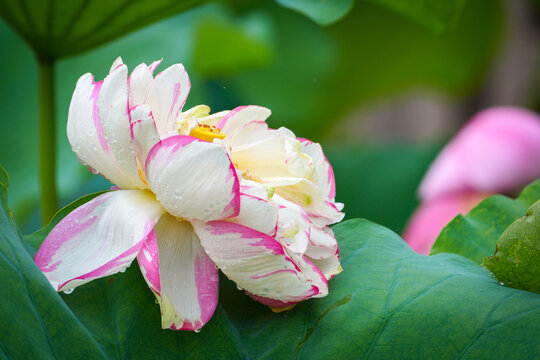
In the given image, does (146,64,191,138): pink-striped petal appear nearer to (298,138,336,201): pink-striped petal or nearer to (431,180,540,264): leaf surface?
(298,138,336,201): pink-striped petal

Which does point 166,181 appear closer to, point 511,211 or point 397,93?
point 511,211

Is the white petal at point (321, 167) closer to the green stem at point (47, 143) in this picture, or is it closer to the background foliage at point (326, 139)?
the background foliage at point (326, 139)

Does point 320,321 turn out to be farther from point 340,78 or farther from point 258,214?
point 340,78

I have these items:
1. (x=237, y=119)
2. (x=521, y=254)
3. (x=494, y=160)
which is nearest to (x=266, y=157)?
(x=237, y=119)

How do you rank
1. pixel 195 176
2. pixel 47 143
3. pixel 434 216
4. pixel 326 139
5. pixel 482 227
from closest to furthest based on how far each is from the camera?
pixel 195 176 → pixel 482 227 → pixel 47 143 → pixel 434 216 → pixel 326 139

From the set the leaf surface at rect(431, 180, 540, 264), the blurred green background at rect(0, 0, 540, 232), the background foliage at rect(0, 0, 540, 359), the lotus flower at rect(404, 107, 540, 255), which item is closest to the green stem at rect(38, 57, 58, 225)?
the background foliage at rect(0, 0, 540, 359)

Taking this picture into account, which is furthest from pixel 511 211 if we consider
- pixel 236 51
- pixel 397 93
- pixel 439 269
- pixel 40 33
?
pixel 397 93
